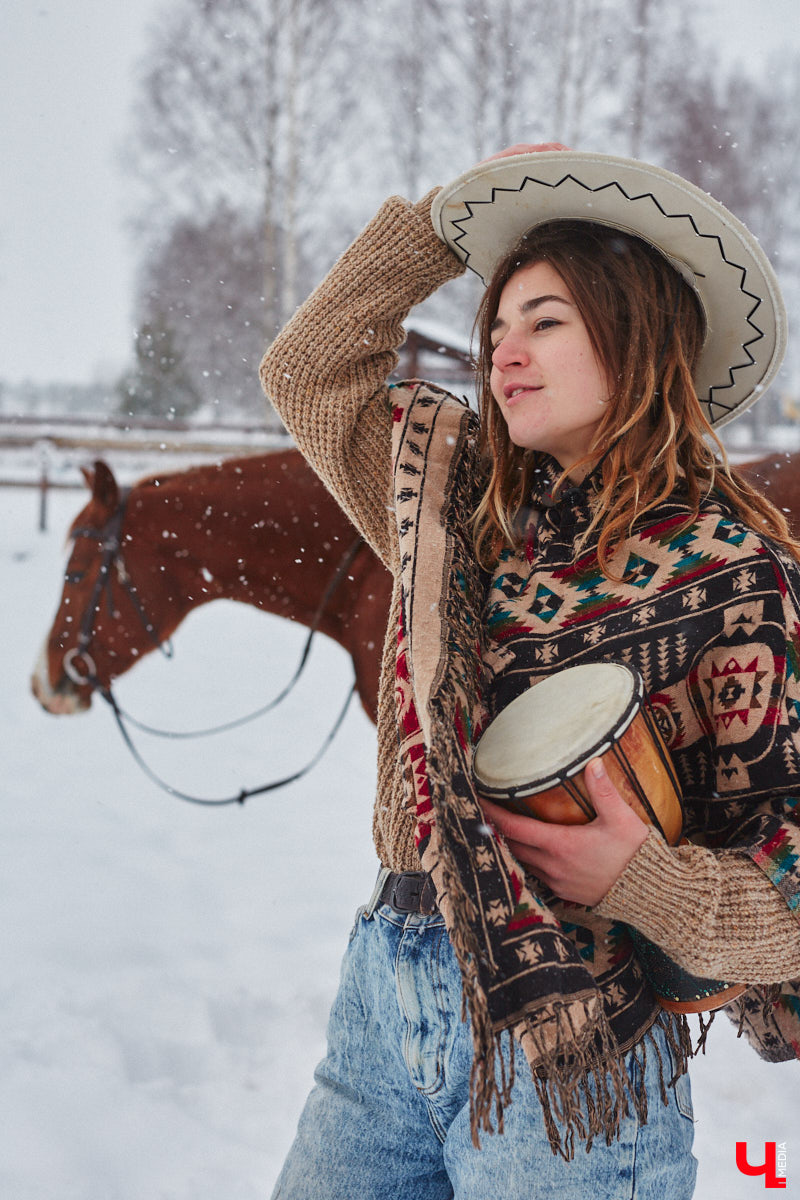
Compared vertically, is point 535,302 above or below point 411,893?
above

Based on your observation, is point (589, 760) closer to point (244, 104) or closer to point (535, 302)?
point (535, 302)

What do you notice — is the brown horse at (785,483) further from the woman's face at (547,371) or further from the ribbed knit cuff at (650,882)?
the ribbed knit cuff at (650,882)

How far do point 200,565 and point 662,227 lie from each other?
91.1 inches

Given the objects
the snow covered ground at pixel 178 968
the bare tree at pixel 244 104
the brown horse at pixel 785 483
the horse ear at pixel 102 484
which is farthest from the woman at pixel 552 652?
the bare tree at pixel 244 104

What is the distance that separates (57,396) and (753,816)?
98.6 feet

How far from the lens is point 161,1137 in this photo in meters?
2.11

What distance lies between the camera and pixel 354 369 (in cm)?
138

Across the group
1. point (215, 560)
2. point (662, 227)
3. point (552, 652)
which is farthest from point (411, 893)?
point (215, 560)

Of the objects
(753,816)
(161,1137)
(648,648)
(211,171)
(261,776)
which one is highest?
(211,171)

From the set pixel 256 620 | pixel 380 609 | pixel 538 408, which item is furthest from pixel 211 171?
pixel 538 408

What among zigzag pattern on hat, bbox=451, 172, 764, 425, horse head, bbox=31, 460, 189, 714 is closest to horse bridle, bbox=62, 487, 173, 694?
horse head, bbox=31, 460, 189, 714

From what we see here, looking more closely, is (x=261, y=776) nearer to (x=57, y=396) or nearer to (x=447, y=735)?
(x=447, y=735)

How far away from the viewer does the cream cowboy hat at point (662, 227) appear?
1.14 metres

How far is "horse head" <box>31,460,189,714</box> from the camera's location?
10.6 ft
